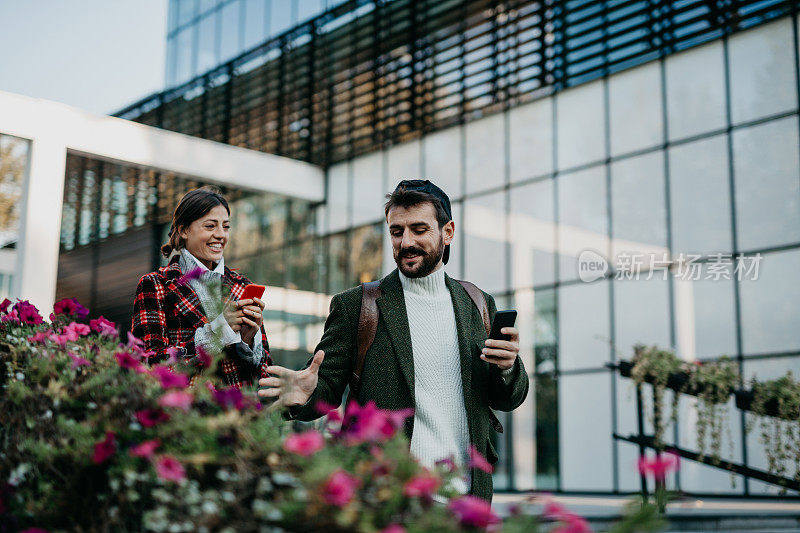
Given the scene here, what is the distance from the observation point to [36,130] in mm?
13000

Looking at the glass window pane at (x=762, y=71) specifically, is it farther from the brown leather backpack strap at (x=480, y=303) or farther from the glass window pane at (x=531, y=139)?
the brown leather backpack strap at (x=480, y=303)

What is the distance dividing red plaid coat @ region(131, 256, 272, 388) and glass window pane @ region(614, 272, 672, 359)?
31.6ft

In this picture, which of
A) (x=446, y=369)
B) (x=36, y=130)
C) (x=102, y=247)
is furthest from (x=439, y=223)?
(x=102, y=247)

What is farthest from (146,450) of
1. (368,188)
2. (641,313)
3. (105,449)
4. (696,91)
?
(368,188)

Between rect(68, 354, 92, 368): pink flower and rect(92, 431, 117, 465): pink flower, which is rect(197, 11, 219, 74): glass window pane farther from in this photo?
rect(92, 431, 117, 465): pink flower

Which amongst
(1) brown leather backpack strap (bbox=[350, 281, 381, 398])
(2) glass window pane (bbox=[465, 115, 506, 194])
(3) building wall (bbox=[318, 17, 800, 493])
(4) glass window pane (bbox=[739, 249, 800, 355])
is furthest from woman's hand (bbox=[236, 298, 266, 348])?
(2) glass window pane (bbox=[465, 115, 506, 194])

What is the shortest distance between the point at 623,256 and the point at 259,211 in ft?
29.2

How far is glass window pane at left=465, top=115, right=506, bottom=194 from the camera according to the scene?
1511cm

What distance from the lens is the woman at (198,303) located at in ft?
10.9

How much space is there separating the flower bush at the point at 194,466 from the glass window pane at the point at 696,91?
37.3ft

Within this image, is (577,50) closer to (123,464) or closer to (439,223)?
(439,223)

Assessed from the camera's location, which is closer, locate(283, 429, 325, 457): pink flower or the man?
locate(283, 429, 325, 457): pink flower

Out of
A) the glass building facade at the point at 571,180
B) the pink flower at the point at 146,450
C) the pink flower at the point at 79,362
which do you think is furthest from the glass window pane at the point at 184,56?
the pink flower at the point at 146,450

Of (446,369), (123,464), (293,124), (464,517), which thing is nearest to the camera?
(464,517)
